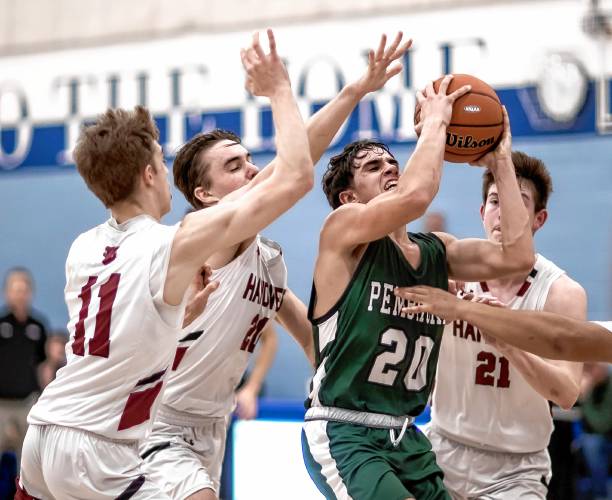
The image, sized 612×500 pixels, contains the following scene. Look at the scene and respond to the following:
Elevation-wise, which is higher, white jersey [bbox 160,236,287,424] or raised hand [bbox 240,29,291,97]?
raised hand [bbox 240,29,291,97]

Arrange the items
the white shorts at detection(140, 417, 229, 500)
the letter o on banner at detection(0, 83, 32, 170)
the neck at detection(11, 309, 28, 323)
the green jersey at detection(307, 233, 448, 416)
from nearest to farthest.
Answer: the green jersey at detection(307, 233, 448, 416)
the white shorts at detection(140, 417, 229, 500)
the neck at detection(11, 309, 28, 323)
the letter o on banner at detection(0, 83, 32, 170)

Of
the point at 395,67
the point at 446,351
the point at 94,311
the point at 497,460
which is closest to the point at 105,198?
the point at 94,311

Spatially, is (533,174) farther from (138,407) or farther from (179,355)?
(138,407)

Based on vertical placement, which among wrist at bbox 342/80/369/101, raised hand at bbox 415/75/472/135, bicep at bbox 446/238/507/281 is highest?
wrist at bbox 342/80/369/101

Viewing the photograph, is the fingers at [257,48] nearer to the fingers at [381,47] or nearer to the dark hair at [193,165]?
the fingers at [381,47]

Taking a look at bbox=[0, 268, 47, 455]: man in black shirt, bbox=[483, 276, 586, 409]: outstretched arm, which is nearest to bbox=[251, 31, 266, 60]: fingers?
bbox=[483, 276, 586, 409]: outstretched arm

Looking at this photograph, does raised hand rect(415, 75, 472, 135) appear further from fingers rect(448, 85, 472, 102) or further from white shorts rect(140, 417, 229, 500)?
white shorts rect(140, 417, 229, 500)

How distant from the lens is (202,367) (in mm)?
5234

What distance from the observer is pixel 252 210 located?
4.04 metres

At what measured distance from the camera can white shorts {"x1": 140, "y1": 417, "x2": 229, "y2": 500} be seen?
4906 millimetres

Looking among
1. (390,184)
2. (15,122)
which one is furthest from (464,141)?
(15,122)

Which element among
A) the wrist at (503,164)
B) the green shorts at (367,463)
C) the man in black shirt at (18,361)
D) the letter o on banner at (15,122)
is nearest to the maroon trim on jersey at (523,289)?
the wrist at (503,164)

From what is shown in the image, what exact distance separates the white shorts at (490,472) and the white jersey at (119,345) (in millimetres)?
1741

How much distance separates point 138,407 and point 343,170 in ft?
5.31
